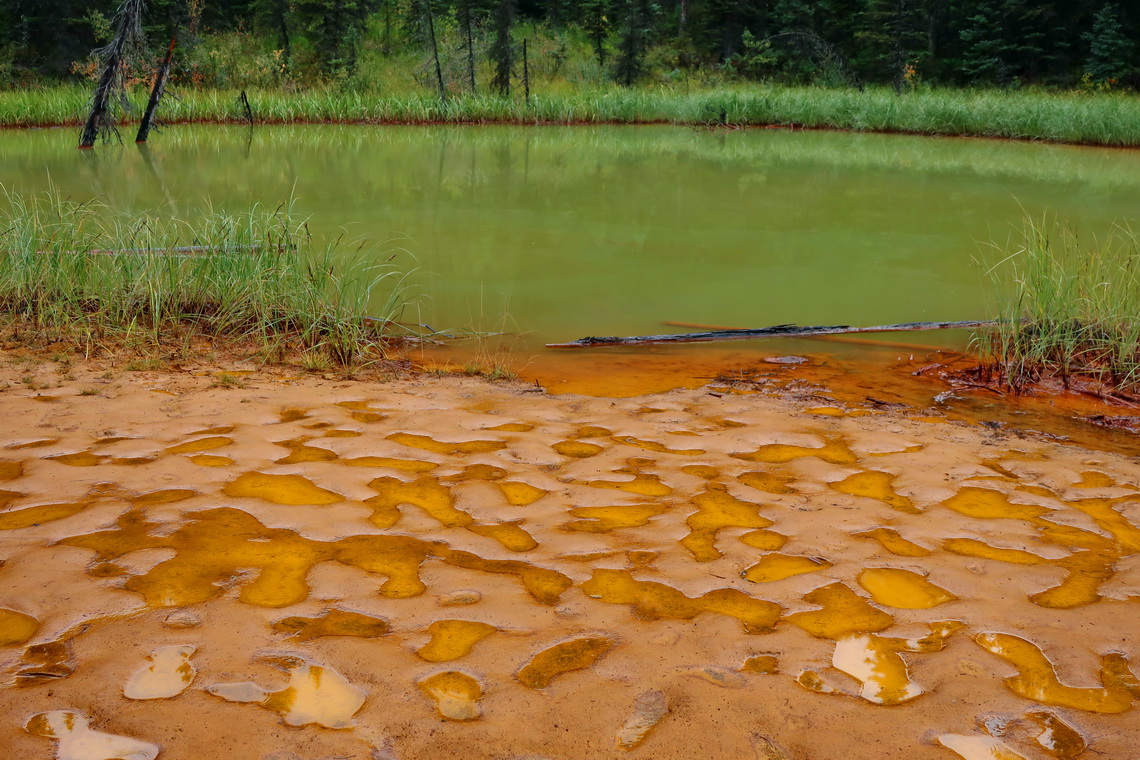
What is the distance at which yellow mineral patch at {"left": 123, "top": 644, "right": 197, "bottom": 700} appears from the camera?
5.03ft

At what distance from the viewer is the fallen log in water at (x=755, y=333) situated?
4461 millimetres

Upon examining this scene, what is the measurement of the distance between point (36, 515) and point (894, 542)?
86.7 inches

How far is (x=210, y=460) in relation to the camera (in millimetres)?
2570

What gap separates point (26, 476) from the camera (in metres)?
2.39

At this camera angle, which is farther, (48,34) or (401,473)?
(48,34)

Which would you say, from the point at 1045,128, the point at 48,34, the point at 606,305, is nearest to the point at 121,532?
the point at 606,305

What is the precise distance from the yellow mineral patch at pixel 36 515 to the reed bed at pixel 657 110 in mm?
15460

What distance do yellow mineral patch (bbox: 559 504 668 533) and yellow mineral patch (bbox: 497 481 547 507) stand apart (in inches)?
5.2

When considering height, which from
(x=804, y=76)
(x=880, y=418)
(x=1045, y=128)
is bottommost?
(x=880, y=418)

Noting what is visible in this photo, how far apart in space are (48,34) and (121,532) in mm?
27899

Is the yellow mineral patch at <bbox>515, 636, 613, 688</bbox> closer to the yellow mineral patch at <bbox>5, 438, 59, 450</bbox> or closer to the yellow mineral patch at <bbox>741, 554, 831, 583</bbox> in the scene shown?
the yellow mineral patch at <bbox>741, 554, 831, 583</bbox>

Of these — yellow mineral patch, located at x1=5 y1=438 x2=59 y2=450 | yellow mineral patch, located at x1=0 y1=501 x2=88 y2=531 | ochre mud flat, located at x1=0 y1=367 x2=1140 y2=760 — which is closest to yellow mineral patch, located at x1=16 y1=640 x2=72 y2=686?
ochre mud flat, located at x1=0 y1=367 x2=1140 y2=760

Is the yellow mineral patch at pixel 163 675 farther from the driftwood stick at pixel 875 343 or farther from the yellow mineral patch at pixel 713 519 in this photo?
the driftwood stick at pixel 875 343

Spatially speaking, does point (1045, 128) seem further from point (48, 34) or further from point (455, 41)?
point (48, 34)
